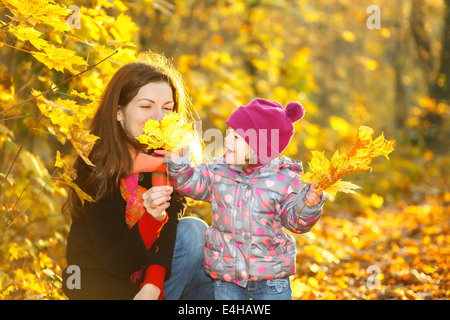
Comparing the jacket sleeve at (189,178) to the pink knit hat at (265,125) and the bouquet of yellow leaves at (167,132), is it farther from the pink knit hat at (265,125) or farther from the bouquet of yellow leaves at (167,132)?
the pink knit hat at (265,125)

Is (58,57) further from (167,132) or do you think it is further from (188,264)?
(188,264)

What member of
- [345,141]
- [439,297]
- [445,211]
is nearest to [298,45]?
[345,141]

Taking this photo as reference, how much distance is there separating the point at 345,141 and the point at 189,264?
326 inches

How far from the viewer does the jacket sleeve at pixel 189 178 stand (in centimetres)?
232

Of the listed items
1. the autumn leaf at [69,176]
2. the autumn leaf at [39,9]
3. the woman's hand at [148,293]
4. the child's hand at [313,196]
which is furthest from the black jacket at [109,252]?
the autumn leaf at [39,9]

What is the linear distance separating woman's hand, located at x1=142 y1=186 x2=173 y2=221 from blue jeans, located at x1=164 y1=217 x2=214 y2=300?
34cm

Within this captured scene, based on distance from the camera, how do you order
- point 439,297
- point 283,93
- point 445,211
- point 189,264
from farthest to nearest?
point 445,211 → point 283,93 → point 439,297 → point 189,264

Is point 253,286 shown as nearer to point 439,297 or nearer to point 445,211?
point 439,297

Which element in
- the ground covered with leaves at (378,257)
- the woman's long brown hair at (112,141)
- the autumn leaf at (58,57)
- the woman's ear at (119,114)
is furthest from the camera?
the ground covered with leaves at (378,257)

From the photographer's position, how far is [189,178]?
2418 millimetres

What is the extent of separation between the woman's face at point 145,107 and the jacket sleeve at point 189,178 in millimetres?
320

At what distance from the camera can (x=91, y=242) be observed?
Result: 250cm

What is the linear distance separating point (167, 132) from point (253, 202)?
1.84 feet

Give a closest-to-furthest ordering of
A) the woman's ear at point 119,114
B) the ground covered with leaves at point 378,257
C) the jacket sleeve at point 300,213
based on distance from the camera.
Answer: the jacket sleeve at point 300,213 → the woman's ear at point 119,114 → the ground covered with leaves at point 378,257
